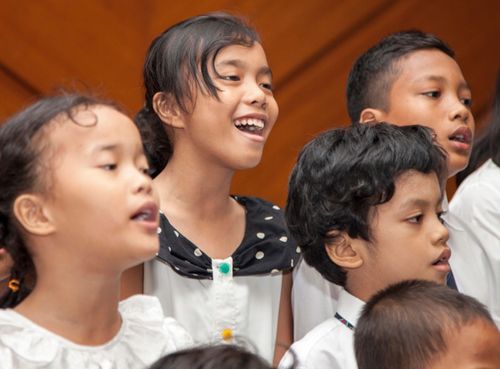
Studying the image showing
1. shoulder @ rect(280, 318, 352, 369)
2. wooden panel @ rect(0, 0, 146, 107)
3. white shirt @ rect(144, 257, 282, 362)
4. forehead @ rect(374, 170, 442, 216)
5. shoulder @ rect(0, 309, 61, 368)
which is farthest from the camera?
wooden panel @ rect(0, 0, 146, 107)

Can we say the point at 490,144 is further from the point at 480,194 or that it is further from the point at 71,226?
the point at 71,226

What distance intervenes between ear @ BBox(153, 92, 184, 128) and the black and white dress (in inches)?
8.1

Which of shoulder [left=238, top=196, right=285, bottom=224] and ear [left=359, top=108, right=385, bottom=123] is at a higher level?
ear [left=359, top=108, right=385, bottom=123]

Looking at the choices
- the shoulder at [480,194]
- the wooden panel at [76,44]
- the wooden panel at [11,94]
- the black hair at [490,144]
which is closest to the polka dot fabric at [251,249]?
the shoulder at [480,194]

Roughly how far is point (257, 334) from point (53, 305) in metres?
0.62

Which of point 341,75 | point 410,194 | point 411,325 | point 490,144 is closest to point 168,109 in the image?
point 410,194

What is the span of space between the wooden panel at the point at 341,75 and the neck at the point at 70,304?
1617 mm

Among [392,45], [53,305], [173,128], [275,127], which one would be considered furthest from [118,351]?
[275,127]

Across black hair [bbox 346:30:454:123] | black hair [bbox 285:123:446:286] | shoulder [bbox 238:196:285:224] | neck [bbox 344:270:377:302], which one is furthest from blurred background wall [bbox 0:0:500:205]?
neck [bbox 344:270:377:302]

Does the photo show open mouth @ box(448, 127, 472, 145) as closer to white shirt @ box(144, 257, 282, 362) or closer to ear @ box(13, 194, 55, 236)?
white shirt @ box(144, 257, 282, 362)

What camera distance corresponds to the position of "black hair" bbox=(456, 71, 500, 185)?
2.69 meters

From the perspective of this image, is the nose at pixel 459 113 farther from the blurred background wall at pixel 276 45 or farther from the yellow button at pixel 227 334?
the blurred background wall at pixel 276 45

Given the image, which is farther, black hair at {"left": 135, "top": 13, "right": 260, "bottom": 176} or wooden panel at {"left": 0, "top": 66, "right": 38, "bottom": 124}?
wooden panel at {"left": 0, "top": 66, "right": 38, "bottom": 124}

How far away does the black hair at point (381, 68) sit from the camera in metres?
2.59
